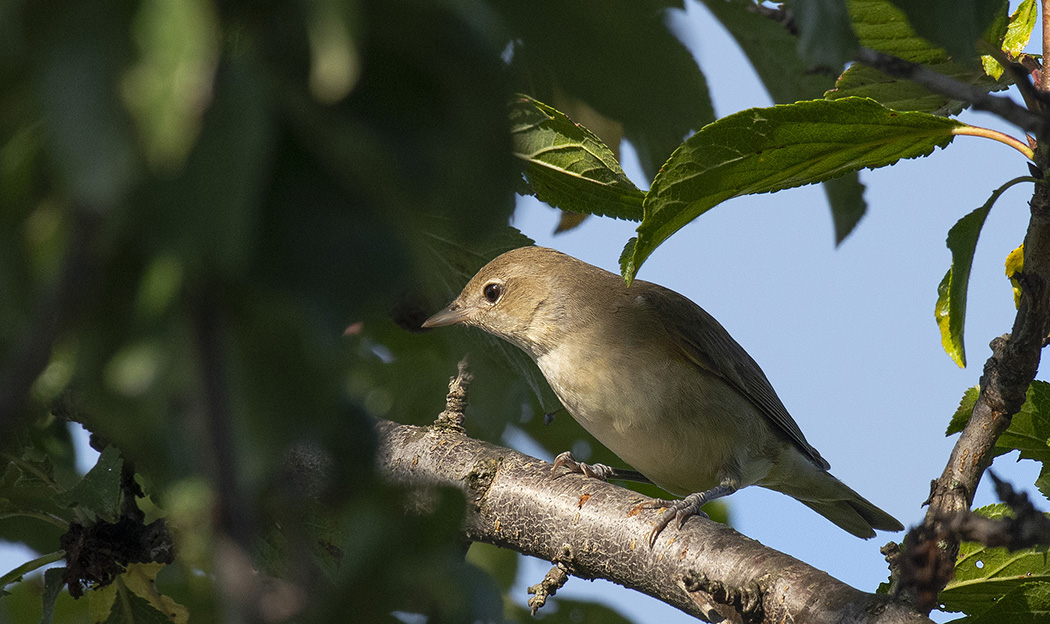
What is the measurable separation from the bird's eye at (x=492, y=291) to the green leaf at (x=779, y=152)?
2301mm

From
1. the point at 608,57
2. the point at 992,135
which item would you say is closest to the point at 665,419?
the point at 992,135

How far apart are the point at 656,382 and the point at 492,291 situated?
1017mm

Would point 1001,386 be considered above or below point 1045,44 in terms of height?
below

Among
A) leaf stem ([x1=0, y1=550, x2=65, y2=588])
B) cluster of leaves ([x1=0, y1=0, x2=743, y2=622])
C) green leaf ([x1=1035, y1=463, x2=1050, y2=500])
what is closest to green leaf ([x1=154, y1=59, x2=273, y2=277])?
cluster of leaves ([x1=0, y1=0, x2=743, y2=622])

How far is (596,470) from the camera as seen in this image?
3865mm

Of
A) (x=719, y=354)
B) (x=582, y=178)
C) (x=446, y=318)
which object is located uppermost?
(x=582, y=178)

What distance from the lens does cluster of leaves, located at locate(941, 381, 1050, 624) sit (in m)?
2.60

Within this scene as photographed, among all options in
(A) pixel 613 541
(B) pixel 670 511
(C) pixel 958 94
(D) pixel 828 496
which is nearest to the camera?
(C) pixel 958 94

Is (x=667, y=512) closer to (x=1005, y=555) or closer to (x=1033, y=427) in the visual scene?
(x=1005, y=555)

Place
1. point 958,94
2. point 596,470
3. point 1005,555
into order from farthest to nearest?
1. point 596,470
2. point 1005,555
3. point 958,94

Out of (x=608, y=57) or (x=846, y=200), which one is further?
Answer: (x=846, y=200)

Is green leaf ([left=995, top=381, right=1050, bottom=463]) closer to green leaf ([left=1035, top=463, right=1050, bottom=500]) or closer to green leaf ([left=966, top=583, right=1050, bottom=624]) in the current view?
green leaf ([left=1035, top=463, right=1050, bottom=500])

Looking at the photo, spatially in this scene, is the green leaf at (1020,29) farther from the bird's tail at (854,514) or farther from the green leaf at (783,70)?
the bird's tail at (854,514)

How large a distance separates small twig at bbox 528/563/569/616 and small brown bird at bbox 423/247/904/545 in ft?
2.17
